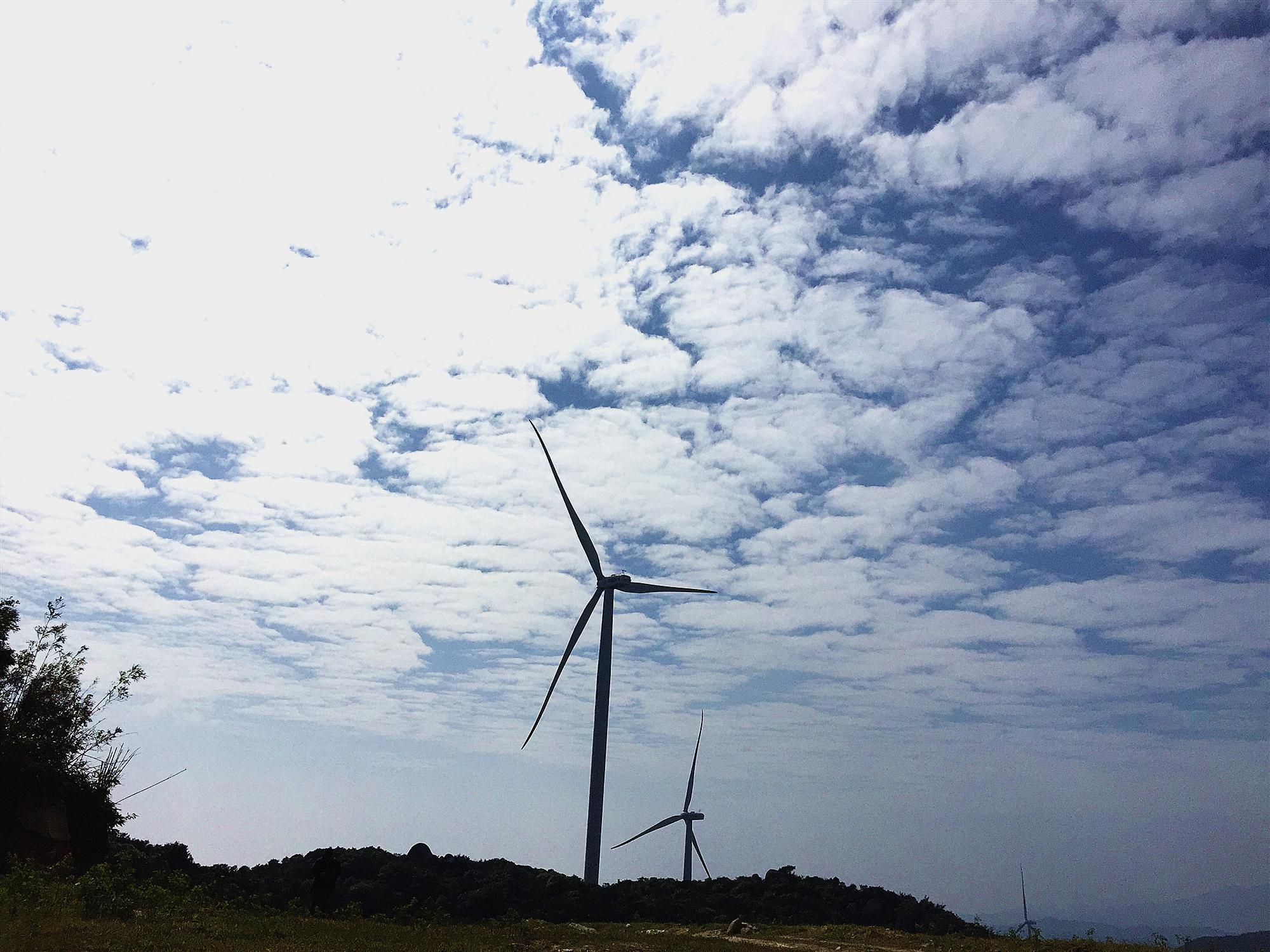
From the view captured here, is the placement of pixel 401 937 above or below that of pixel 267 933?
below

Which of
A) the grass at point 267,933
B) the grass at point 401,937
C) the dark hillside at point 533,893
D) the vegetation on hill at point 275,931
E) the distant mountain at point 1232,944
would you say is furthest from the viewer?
the dark hillside at point 533,893

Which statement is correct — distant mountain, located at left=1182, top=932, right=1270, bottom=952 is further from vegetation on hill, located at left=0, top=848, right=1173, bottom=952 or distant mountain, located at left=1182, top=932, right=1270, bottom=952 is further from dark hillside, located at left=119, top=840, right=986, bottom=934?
dark hillside, located at left=119, top=840, right=986, bottom=934

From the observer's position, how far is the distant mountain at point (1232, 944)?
3181 cm

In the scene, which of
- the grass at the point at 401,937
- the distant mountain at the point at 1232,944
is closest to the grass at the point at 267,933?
the grass at the point at 401,937

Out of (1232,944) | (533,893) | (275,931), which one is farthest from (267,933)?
(1232,944)

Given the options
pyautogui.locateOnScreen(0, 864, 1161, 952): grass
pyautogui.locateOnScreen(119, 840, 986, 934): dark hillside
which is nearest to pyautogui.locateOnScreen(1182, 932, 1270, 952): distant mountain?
pyautogui.locateOnScreen(0, 864, 1161, 952): grass

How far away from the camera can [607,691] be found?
72312mm

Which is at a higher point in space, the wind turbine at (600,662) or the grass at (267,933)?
the wind turbine at (600,662)

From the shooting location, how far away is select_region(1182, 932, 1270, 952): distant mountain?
31812 mm

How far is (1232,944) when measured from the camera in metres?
36.4

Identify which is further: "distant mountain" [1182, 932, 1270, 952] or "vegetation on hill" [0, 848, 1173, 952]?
"distant mountain" [1182, 932, 1270, 952]

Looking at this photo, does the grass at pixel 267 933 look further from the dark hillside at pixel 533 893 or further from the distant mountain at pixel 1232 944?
the dark hillside at pixel 533 893

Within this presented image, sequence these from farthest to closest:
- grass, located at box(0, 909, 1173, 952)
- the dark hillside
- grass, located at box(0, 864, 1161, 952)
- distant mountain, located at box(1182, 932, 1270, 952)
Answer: the dark hillside < distant mountain, located at box(1182, 932, 1270, 952) < grass, located at box(0, 864, 1161, 952) < grass, located at box(0, 909, 1173, 952)

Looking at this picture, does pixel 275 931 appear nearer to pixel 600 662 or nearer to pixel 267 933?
pixel 267 933
